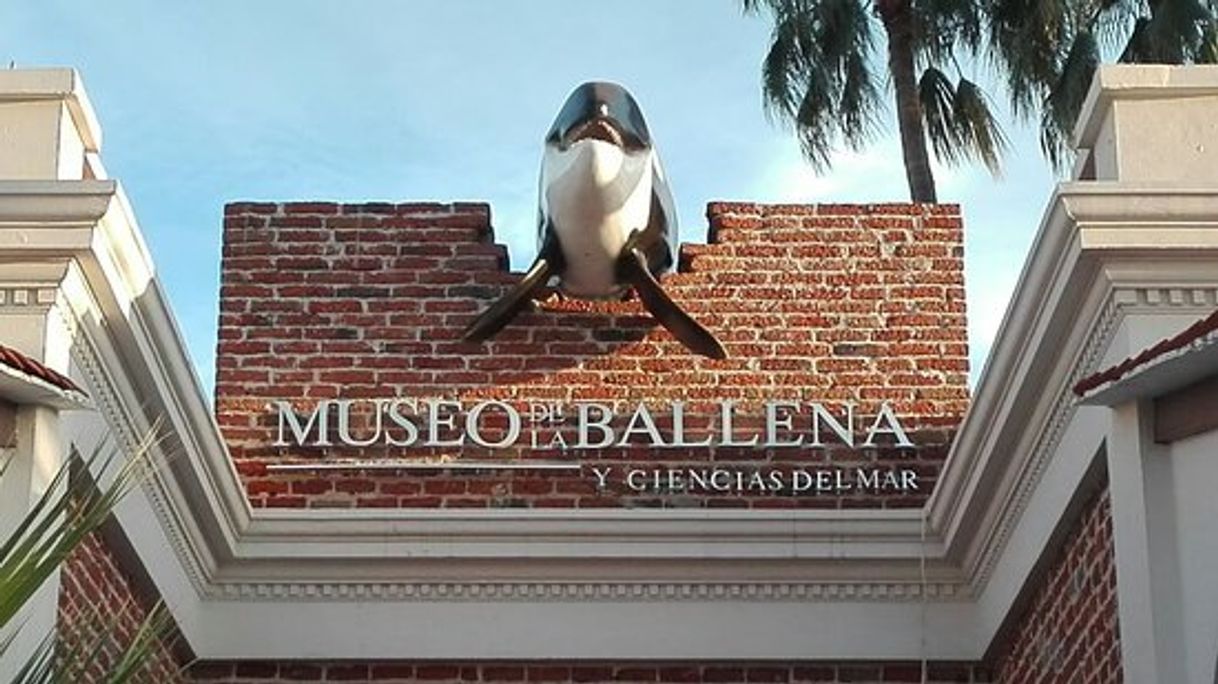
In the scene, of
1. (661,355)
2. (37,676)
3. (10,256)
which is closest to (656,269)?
(661,355)

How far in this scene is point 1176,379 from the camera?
8.69 metres

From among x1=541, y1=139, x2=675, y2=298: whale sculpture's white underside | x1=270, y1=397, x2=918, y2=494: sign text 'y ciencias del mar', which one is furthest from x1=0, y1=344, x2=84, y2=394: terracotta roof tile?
x1=541, y1=139, x2=675, y2=298: whale sculpture's white underside

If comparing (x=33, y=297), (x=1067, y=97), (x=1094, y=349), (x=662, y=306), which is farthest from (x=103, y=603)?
(x=1067, y=97)

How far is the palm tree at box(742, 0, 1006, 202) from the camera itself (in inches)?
917

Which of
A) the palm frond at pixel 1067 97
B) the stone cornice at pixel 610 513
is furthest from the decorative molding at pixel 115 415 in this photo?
the palm frond at pixel 1067 97

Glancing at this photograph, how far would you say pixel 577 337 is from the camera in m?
13.8

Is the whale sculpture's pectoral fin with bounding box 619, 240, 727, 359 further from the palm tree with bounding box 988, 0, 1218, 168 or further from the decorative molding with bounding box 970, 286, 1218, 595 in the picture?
the palm tree with bounding box 988, 0, 1218, 168

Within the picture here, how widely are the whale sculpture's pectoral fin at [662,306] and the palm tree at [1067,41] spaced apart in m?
9.26

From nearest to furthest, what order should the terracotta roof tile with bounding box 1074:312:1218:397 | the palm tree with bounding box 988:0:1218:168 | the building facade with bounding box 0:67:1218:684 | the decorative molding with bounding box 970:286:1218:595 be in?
1. the terracotta roof tile with bounding box 1074:312:1218:397
2. the decorative molding with bounding box 970:286:1218:595
3. the building facade with bounding box 0:67:1218:684
4. the palm tree with bounding box 988:0:1218:168

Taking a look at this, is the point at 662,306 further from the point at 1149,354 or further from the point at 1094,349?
the point at 1149,354

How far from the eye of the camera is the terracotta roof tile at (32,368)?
342 inches

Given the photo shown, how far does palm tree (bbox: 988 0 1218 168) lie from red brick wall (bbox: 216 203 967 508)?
8157mm

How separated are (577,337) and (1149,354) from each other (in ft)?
18.4

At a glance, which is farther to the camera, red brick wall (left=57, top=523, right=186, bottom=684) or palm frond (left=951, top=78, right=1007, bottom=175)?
palm frond (left=951, top=78, right=1007, bottom=175)
